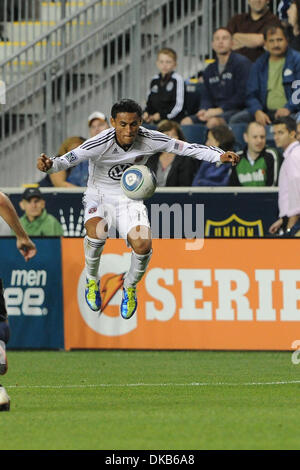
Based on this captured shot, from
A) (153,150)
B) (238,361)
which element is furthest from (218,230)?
(153,150)

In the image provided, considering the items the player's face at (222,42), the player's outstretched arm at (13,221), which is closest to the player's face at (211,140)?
the player's face at (222,42)

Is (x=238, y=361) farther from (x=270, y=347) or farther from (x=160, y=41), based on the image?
(x=160, y=41)

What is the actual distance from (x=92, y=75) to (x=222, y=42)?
2.82 m

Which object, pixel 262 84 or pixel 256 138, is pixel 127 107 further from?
pixel 262 84

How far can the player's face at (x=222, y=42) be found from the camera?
18.9 metres

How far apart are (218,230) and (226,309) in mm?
2340

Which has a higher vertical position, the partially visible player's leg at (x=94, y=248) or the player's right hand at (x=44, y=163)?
the player's right hand at (x=44, y=163)

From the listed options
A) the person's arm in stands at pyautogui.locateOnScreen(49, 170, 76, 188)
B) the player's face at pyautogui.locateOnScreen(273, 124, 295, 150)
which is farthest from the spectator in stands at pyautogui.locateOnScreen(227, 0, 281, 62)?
the person's arm in stands at pyautogui.locateOnScreen(49, 170, 76, 188)

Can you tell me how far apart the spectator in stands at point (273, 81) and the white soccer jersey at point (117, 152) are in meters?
6.04

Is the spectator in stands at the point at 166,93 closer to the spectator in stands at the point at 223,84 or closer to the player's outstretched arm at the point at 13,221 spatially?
the spectator in stands at the point at 223,84

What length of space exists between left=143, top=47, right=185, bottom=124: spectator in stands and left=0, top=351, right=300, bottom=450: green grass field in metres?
4.91

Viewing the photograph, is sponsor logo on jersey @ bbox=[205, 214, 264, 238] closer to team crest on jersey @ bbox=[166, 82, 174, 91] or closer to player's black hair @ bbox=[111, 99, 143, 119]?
team crest on jersey @ bbox=[166, 82, 174, 91]

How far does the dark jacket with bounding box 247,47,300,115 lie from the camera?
1855cm
